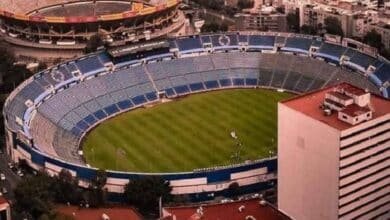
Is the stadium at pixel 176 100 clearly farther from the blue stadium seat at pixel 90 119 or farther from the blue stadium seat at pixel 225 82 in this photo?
the blue stadium seat at pixel 225 82

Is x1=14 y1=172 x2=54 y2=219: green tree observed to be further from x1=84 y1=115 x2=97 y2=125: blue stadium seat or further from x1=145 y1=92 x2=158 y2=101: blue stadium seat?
x1=145 y1=92 x2=158 y2=101: blue stadium seat

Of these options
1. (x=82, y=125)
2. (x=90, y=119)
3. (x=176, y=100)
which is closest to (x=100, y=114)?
(x=90, y=119)

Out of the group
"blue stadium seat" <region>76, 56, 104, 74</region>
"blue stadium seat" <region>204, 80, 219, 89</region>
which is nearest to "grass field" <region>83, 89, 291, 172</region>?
"blue stadium seat" <region>204, 80, 219, 89</region>

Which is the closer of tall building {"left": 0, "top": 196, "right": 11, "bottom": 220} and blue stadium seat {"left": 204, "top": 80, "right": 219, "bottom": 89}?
tall building {"left": 0, "top": 196, "right": 11, "bottom": 220}

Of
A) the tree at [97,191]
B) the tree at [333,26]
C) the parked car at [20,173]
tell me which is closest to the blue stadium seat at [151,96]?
the parked car at [20,173]

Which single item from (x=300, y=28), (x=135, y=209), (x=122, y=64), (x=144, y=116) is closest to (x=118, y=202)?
(x=135, y=209)

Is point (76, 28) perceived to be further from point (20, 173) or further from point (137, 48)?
point (20, 173)

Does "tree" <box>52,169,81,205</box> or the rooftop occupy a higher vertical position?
the rooftop
